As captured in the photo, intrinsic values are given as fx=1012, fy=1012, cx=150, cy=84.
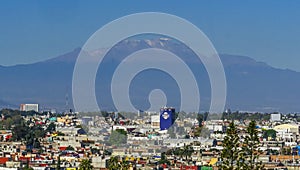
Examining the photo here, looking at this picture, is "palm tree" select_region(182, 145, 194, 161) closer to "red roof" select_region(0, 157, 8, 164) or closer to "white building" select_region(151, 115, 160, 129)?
"red roof" select_region(0, 157, 8, 164)

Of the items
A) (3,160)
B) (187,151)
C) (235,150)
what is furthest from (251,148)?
(187,151)

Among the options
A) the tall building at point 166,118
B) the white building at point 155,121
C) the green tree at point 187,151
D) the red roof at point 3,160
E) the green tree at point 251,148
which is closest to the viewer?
the green tree at point 251,148

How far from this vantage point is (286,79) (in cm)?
19512

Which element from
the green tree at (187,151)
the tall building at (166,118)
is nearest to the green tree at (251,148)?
the green tree at (187,151)

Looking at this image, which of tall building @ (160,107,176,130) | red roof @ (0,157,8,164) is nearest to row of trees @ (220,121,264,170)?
red roof @ (0,157,8,164)

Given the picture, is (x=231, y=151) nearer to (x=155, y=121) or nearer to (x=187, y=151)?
(x=187, y=151)

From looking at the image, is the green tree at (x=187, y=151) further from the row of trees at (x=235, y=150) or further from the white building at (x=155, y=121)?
the white building at (x=155, y=121)

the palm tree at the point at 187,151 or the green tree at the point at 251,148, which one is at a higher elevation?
the palm tree at the point at 187,151

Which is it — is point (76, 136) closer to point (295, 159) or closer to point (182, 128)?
point (182, 128)

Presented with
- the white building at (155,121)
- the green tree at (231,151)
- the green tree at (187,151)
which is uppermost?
the white building at (155,121)

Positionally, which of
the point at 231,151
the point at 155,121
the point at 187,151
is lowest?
the point at 231,151

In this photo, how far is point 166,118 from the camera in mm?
76625

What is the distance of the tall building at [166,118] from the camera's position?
75000 millimetres

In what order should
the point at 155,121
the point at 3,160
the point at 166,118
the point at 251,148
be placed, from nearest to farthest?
1. the point at 251,148
2. the point at 3,160
3. the point at 166,118
4. the point at 155,121
